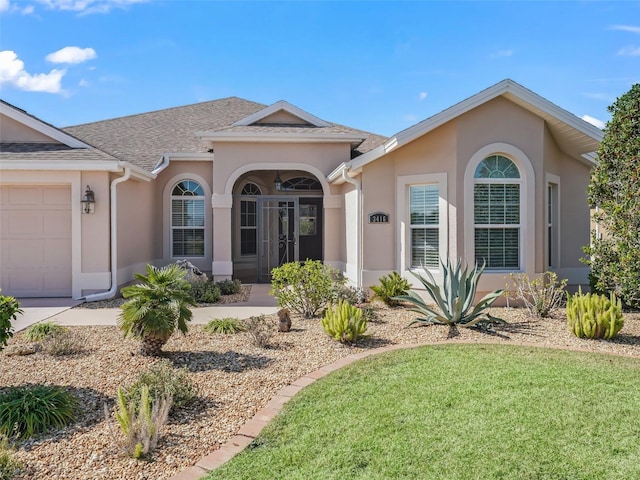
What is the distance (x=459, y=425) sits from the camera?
165 inches

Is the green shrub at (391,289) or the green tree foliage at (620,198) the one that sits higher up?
the green tree foliage at (620,198)

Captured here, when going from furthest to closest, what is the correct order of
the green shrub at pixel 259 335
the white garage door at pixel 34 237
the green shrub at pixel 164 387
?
the white garage door at pixel 34 237, the green shrub at pixel 259 335, the green shrub at pixel 164 387

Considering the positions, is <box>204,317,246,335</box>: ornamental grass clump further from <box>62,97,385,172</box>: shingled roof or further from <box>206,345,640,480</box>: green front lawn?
<box>62,97,385,172</box>: shingled roof

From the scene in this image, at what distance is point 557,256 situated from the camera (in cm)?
1202

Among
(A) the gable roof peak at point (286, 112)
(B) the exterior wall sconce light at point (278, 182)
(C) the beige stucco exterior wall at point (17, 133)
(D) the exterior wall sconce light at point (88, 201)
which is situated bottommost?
(D) the exterior wall sconce light at point (88, 201)

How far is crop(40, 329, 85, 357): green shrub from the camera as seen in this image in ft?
21.9

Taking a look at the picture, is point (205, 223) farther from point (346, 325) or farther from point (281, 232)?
point (346, 325)

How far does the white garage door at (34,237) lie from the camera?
11.8m

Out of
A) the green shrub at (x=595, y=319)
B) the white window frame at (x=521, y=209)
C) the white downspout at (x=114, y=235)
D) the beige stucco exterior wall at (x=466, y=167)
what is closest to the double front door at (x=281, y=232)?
the white downspout at (x=114, y=235)

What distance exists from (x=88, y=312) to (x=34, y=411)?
6029 millimetres

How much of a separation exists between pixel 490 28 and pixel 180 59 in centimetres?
1021

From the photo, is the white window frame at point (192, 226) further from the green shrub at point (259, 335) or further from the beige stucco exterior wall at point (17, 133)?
the green shrub at point (259, 335)

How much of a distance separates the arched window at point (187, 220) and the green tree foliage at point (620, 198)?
11.2 m

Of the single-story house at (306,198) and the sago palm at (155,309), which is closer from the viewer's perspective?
the sago palm at (155,309)
